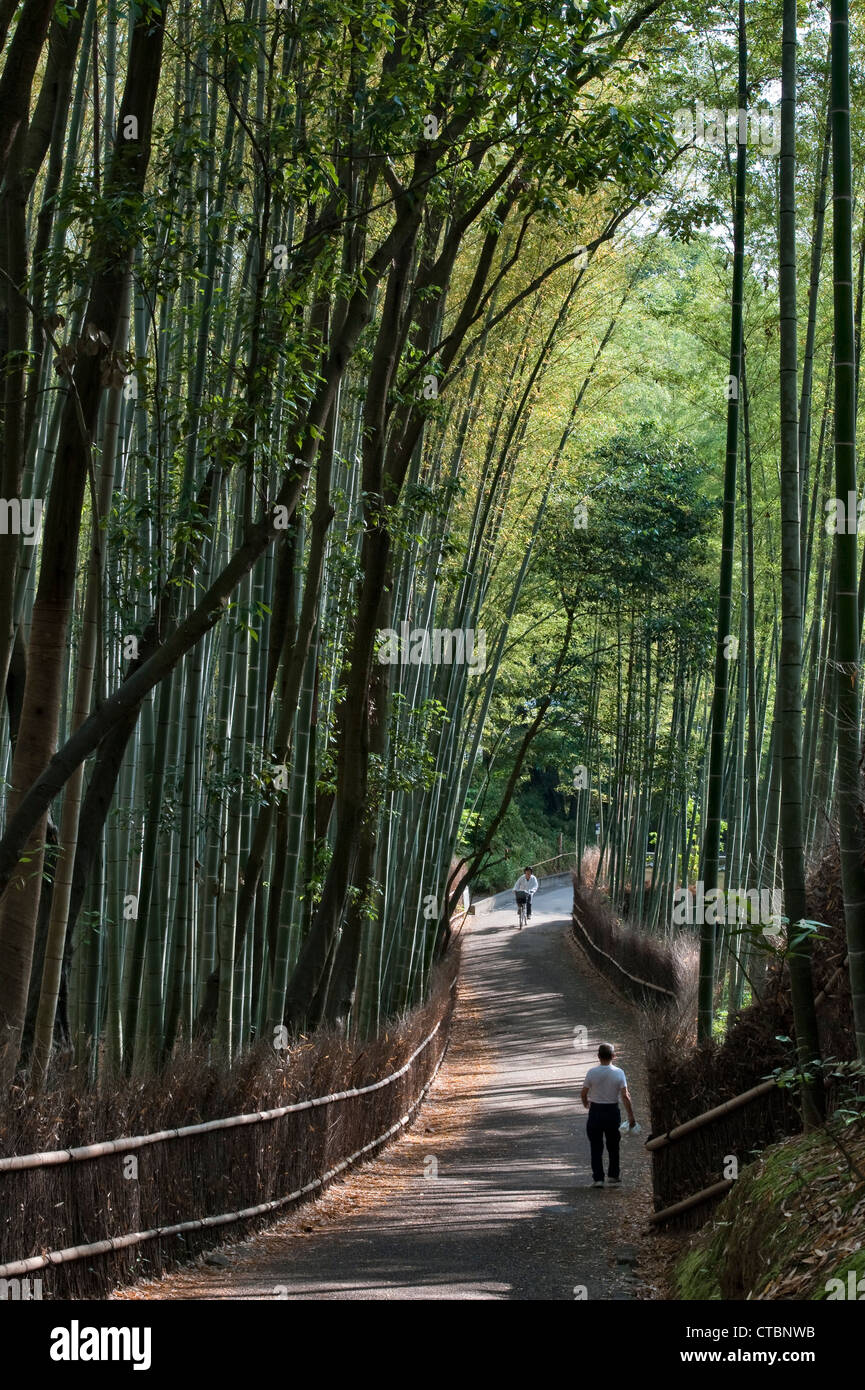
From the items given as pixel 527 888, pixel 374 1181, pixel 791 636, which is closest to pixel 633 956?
pixel 374 1181

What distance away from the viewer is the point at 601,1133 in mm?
7254

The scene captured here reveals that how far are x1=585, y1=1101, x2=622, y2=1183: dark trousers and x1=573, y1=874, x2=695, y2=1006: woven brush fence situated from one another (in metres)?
2.25

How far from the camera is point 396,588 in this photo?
29.4 ft

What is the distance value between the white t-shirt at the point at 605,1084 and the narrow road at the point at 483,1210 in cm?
49

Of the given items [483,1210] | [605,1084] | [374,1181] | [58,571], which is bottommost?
[374,1181]

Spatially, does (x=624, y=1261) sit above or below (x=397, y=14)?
below

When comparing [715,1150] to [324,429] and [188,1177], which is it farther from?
[324,429]

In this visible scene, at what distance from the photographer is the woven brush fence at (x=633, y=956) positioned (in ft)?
38.9

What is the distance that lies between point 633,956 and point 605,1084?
824cm

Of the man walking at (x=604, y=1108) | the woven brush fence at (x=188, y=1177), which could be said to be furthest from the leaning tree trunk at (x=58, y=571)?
the man walking at (x=604, y=1108)

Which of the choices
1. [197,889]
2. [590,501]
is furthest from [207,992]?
[590,501]

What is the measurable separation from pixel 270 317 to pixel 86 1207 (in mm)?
2845

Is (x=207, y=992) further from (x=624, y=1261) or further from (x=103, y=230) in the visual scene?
(x=103, y=230)

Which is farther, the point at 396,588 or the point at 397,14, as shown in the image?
the point at 396,588
